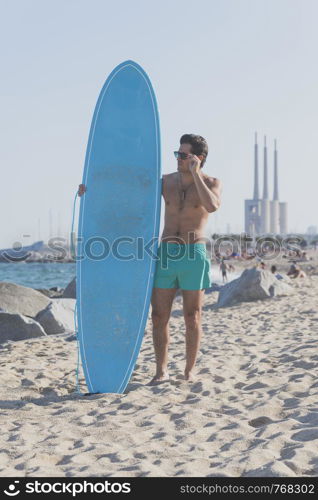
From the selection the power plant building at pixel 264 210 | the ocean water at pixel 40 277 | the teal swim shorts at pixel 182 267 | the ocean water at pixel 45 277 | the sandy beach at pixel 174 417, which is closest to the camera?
the sandy beach at pixel 174 417

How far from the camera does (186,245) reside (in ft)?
13.3

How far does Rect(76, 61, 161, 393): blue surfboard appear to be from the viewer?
4141 mm

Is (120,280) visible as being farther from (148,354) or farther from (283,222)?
(283,222)

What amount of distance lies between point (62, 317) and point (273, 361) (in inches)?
143

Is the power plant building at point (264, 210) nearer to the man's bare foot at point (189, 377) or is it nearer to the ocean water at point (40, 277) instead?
the ocean water at point (40, 277)

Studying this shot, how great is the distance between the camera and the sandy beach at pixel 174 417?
2633 mm

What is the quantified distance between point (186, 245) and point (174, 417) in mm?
1125

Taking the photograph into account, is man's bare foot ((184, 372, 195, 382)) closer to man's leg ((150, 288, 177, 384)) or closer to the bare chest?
man's leg ((150, 288, 177, 384))

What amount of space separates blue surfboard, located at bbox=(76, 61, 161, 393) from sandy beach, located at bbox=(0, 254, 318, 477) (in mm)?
273

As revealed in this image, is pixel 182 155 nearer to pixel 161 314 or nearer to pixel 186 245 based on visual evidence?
pixel 186 245

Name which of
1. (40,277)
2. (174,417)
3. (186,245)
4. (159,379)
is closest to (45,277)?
(40,277)

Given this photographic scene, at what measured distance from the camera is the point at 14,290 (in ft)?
31.1

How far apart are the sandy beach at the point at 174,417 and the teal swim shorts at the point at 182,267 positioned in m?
0.67

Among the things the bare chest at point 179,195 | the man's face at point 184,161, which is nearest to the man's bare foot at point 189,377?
the bare chest at point 179,195
